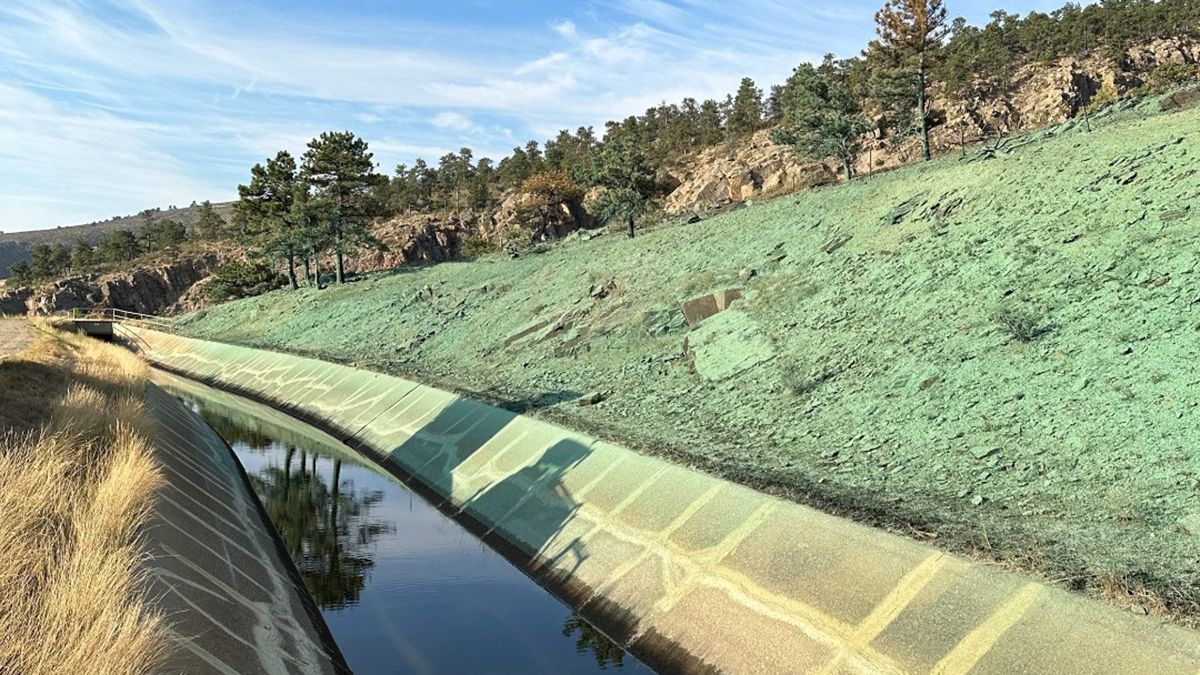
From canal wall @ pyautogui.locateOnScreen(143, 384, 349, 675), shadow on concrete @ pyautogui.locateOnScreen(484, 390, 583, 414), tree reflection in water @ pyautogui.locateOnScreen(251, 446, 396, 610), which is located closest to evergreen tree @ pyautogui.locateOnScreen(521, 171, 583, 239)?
shadow on concrete @ pyautogui.locateOnScreen(484, 390, 583, 414)

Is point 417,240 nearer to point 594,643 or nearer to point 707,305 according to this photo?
point 707,305

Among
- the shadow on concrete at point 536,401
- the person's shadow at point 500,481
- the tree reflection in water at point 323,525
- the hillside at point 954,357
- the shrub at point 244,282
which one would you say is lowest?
the tree reflection in water at point 323,525

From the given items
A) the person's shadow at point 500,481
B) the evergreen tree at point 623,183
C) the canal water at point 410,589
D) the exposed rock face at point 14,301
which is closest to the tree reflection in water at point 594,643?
the canal water at point 410,589

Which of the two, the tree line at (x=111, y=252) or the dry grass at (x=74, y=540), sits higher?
the tree line at (x=111, y=252)

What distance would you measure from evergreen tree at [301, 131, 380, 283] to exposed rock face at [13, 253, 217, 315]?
4892cm

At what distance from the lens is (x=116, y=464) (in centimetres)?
1155

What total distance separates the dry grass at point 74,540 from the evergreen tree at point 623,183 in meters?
33.6

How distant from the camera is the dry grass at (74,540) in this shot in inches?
216

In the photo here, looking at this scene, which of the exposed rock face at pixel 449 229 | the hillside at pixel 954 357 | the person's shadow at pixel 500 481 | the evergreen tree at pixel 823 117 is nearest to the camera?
the hillside at pixel 954 357

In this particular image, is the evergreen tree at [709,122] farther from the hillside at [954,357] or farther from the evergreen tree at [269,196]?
the hillside at [954,357]

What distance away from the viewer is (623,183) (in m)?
47.9

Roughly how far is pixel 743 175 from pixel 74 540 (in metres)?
86.7

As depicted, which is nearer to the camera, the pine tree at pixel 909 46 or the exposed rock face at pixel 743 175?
the pine tree at pixel 909 46

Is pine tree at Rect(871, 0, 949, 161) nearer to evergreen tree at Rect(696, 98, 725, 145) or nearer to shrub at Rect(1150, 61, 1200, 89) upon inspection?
shrub at Rect(1150, 61, 1200, 89)
